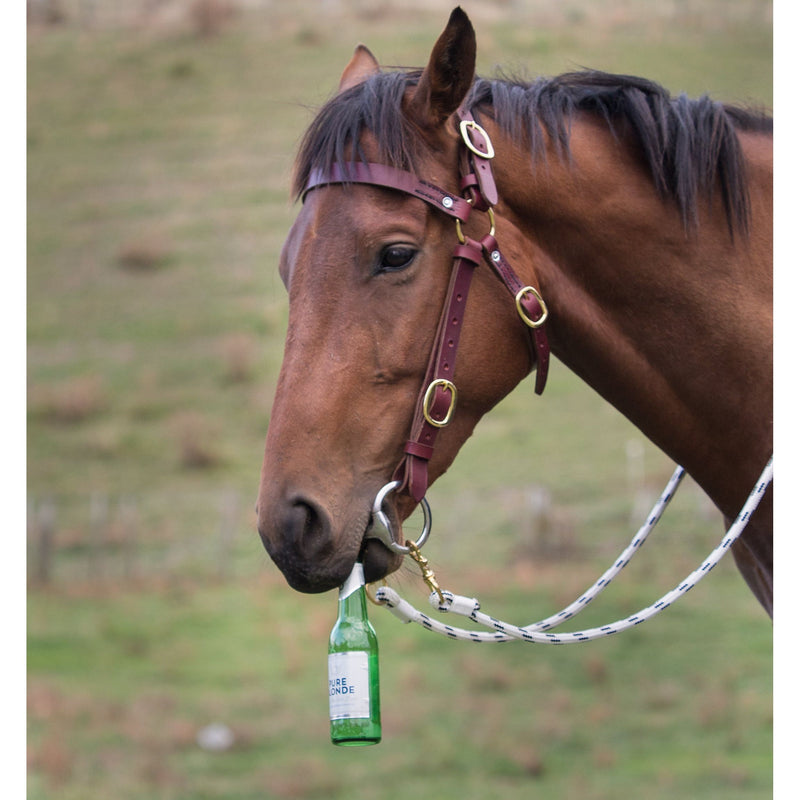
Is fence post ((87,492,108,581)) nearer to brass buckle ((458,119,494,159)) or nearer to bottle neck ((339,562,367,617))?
bottle neck ((339,562,367,617))

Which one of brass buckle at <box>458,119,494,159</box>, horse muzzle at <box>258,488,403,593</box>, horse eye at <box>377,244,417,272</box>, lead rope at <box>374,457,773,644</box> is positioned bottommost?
lead rope at <box>374,457,773,644</box>

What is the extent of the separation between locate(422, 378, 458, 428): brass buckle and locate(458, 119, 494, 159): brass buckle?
571 mm

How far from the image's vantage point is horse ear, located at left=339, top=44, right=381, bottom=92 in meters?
2.79

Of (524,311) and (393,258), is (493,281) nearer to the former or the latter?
(524,311)

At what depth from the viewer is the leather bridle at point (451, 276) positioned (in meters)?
2.36

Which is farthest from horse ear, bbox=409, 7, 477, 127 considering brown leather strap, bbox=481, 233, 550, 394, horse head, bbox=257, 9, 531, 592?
brown leather strap, bbox=481, 233, 550, 394

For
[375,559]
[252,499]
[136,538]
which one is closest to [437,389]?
[375,559]

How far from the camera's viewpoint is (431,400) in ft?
7.72

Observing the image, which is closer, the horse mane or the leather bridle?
the leather bridle

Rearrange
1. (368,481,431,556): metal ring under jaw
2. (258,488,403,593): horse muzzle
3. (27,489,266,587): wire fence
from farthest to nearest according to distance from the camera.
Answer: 1. (27,489,266,587): wire fence
2. (368,481,431,556): metal ring under jaw
3. (258,488,403,593): horse muzzle

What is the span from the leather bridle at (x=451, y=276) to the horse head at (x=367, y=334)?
0.07 feet

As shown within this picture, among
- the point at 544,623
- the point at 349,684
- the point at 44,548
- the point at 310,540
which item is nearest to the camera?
the point at 310,540

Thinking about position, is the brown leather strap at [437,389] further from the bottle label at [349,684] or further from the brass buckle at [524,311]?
the bottle label at [349,684]

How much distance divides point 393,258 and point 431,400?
349 millimetres
